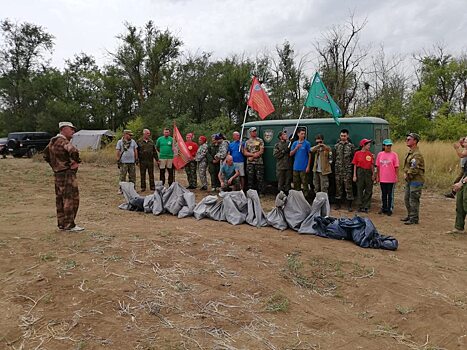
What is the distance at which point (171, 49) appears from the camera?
99.2 ft

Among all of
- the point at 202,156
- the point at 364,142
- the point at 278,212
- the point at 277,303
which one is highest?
the point at 364,142

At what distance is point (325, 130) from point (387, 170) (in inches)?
63.3

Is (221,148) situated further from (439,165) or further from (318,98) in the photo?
(439,165)

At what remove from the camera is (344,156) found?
7.99m

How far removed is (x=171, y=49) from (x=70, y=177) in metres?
26.2

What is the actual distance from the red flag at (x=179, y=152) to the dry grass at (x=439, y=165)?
21.7ft

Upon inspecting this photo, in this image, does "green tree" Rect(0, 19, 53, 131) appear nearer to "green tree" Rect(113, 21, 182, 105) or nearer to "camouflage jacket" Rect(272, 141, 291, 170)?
"green tree" Rect(113, 21, 182, 105)

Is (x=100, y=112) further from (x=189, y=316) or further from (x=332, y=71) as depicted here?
(x=189, y=316)

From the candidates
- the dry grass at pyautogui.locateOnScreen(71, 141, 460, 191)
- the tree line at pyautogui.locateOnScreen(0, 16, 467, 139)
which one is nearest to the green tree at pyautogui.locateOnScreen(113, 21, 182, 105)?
the tree line at pyautogui.locateOnScreen(0, 16, 467, 139)

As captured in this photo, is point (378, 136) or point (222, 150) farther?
point (222, 150)

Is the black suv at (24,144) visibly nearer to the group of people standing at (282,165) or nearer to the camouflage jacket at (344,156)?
the group of people standing at (282,165)

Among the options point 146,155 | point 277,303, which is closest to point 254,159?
point 146,155

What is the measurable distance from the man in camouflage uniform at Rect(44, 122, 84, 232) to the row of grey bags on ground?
1821mm

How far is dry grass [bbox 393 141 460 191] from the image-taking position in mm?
11664
